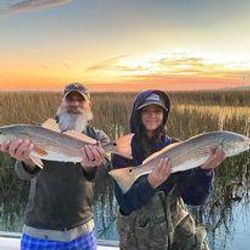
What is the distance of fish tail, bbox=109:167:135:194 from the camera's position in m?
2.03

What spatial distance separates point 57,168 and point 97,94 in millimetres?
1629

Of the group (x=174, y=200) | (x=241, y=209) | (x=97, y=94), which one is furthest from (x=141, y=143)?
(x=241, y=209)

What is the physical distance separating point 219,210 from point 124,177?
240cm

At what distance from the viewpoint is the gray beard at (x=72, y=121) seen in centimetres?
228

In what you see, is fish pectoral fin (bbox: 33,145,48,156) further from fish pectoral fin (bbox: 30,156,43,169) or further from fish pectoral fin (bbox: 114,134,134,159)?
fish pectoral fin (bbox: 114,134,134,159)

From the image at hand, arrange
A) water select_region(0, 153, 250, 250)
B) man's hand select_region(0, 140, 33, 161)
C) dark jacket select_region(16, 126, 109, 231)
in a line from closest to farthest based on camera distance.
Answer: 1. man's hand select_region(0, 140, 33, 161)
2. dark jacket select_region(16, 126, 109, 231)
3. water select_region(0, 153, 250, 250)

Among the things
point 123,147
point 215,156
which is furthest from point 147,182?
point 215,156

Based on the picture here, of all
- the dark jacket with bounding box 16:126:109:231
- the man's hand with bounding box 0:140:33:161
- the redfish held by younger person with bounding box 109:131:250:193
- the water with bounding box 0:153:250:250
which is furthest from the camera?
the water with bounding box 0:153:250:250

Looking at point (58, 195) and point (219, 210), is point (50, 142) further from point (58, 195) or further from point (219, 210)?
point (219, 210)

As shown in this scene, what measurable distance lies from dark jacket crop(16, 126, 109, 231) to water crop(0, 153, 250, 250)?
1614mm

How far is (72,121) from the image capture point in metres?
2.28

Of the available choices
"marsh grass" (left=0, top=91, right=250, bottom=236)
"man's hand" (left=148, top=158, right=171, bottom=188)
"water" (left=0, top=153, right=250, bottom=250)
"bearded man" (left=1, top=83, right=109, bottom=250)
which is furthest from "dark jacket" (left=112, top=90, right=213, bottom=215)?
"water" (left=0, top=153, right=250, bottom=250)

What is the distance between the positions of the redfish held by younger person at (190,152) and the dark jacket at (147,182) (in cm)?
6

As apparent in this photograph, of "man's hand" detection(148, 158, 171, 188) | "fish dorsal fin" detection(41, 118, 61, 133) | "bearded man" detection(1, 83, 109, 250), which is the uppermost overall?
"fish dorsal fin" detection(41, 118, 61, 133)
